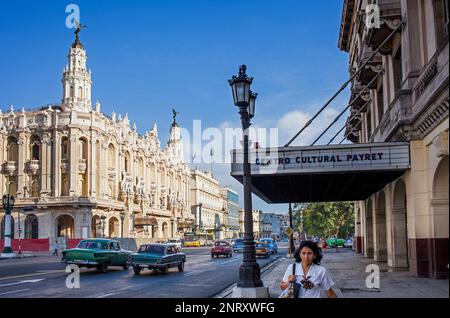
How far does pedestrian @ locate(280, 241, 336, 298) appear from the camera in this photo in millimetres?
6090

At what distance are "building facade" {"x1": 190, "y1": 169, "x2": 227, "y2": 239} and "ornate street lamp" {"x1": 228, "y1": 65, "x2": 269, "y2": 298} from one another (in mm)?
109962

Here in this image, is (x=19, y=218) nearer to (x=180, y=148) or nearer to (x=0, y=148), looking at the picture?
(x=0, y=148)

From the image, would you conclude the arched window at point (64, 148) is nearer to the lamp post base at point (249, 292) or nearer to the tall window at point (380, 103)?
the tall window at point (380, 103)

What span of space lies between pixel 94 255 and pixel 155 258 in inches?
122

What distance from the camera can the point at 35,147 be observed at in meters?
70.2

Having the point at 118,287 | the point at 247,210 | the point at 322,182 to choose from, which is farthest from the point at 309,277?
the point at 322,182

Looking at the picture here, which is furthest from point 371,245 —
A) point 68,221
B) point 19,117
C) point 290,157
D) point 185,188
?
point 185,188

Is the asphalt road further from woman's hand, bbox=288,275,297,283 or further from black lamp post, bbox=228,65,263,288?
woman's hand, bbox=288,275,297,283

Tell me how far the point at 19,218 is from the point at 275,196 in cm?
4897

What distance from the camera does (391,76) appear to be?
21.5 metres

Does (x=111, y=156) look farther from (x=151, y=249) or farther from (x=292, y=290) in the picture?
(x=292, y=290)

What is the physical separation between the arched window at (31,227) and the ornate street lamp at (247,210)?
58488 mm

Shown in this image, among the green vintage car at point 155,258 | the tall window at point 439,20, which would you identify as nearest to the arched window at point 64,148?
the green vintage car at point 155,258

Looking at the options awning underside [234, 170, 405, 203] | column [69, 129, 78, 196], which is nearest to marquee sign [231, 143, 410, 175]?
awning underside [234, 170, 405, 203]
